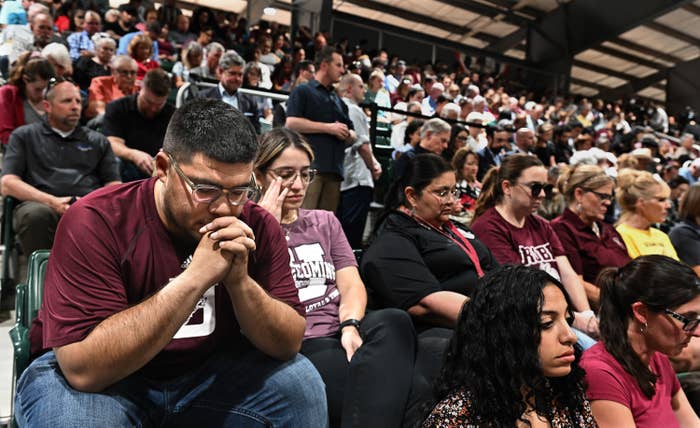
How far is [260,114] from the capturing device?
532cm

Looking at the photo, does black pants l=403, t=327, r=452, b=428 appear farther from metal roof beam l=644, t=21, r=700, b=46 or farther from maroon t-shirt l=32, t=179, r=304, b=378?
metal roof beam l=644, t=21, r=700, b=46

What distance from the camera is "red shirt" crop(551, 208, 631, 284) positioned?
3225 millimetres

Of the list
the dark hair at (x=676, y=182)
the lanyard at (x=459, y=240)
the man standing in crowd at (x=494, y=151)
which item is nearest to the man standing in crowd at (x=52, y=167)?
the lanyard at (x=459, y=240)

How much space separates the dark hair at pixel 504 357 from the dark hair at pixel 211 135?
2.50ft

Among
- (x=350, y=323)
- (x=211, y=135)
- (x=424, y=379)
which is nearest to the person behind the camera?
(x=211, y=135)

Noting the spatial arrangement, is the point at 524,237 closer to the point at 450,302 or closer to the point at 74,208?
the point at 450,302

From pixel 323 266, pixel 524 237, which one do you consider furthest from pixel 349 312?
pixel 524 237

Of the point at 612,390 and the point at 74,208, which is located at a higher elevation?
the point at 74,208

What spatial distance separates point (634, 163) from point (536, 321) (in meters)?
4.91

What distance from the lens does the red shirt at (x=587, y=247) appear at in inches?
127

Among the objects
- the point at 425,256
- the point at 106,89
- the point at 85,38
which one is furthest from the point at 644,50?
the point at 425,256

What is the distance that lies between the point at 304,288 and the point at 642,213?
8.07 ft

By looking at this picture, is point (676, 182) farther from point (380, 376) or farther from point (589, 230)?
point (380, 376)

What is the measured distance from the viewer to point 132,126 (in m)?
3.60
